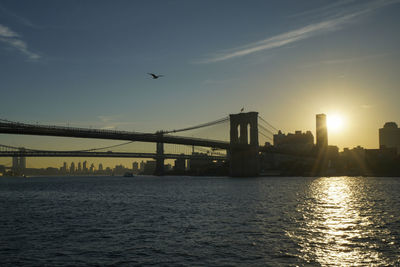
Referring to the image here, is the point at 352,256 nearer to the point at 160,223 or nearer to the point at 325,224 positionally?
the point at 325,224

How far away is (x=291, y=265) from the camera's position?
13.7 meters

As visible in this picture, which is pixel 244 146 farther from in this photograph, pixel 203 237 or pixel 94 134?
pixel 203 237

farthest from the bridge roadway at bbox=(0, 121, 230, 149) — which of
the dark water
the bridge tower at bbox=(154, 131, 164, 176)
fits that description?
the dark water

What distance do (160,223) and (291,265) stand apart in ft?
35.6

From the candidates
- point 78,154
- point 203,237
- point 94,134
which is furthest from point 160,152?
point 203,237

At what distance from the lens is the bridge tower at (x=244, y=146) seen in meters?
99.4

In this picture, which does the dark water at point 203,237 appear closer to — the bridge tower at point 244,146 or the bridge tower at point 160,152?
the bridge tower at point 160,152

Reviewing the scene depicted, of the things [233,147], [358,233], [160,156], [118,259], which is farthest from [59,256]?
[160,156]

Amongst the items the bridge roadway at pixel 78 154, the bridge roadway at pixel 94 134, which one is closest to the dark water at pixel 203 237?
the bridge roadway at pixel 94 134

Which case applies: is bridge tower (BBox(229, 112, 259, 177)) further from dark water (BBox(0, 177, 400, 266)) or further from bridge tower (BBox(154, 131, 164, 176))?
dark water (BBox(0, 177, 400, 266))

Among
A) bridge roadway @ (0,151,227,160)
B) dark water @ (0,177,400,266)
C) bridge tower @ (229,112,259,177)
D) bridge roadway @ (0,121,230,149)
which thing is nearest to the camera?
dark water @ (0,177,400,266)

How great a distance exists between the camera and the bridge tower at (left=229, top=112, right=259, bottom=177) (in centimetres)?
9938

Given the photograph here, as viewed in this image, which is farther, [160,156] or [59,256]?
[160,156]

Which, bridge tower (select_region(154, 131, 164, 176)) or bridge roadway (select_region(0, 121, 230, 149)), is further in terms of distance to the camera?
bridge tower (select_region(154, 131, 164, 176))
